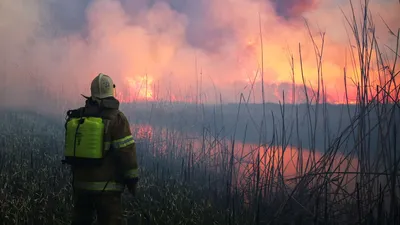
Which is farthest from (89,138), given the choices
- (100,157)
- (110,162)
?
(110,162)

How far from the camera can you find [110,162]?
2.87 meters

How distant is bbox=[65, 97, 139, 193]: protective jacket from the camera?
2793 millimetres

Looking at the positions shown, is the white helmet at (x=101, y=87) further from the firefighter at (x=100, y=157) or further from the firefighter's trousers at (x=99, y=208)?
the firefighter's trousers at (x=99, y=208)

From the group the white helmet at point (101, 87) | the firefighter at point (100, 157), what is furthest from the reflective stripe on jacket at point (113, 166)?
the white helmet at point (101, 87)

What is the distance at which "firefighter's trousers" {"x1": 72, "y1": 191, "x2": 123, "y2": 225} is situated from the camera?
278 cm

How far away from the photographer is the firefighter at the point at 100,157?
2.74 m

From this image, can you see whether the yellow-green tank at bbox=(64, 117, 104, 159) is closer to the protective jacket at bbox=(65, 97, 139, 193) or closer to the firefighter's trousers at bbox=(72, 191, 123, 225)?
the protective jacket at bbox=(65, 97, 139, 193)

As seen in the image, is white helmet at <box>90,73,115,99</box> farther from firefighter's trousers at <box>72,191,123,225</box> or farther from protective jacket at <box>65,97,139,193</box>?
firefighter's trousers at <box>72,191,123,225</box>

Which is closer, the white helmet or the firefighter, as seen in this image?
the firefighter

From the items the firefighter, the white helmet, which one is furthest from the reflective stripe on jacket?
the white helmet

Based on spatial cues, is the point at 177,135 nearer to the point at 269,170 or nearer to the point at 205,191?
the point at 205,191

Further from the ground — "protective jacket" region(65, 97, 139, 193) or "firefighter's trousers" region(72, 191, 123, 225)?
"protective jacket" region(65, 97, 139, 193)

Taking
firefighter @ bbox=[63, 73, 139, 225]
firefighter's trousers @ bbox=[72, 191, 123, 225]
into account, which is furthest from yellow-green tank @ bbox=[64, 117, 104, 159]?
firefighter's trousers @ bbox=[72, 191, 123, 225]

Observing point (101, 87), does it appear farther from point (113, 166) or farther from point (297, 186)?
point (297, 186)
